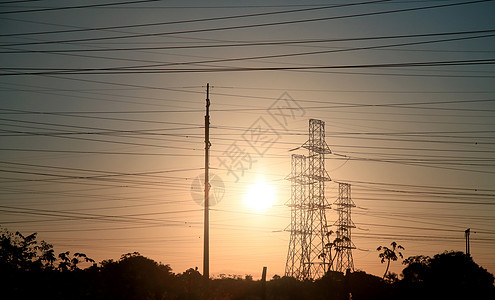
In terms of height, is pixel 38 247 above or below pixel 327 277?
above

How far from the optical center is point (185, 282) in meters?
53.1

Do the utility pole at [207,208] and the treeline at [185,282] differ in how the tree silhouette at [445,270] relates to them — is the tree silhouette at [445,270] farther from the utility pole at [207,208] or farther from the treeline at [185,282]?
the utility pole at [207,208]

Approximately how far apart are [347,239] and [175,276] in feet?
119

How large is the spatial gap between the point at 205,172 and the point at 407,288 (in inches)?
1173

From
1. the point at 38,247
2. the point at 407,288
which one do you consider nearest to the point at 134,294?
the point at 38,247

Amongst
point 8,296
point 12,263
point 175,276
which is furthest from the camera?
point 175,276

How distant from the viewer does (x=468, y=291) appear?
56094mm

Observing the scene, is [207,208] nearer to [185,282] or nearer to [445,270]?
[185,282]

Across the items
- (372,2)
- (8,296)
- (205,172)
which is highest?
(372,2)

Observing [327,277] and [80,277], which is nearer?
[80,277]

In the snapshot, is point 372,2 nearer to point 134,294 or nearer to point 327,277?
point 134,294

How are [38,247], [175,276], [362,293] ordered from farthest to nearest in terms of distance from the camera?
[362,293] < [175,276] < [38,247]

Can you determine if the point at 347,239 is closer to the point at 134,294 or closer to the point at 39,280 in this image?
the point at 134,294

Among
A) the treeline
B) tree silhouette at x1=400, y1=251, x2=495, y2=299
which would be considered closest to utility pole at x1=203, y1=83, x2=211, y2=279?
the treeline
